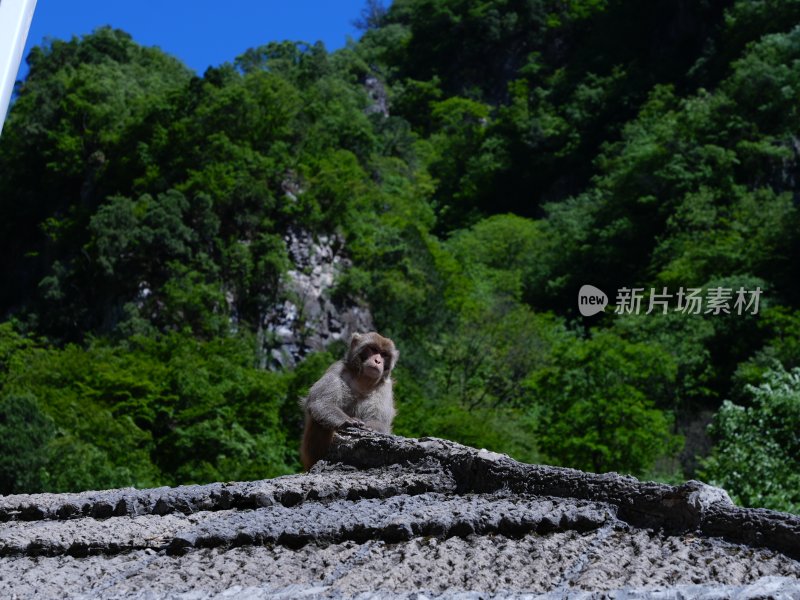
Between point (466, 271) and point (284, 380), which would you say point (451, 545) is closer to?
point (284, 380)

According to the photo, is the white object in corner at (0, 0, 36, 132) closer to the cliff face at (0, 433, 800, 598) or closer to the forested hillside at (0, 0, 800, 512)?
the cliff face at (0, 433, 800, 598)

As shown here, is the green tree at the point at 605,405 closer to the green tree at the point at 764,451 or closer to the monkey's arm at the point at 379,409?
the green tree at the point at 764,451

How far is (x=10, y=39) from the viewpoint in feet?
7.68

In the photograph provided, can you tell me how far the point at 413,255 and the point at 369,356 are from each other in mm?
41743

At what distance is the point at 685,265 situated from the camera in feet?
164

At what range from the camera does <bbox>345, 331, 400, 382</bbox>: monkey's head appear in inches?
354

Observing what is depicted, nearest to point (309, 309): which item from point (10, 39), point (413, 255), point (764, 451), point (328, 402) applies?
point (413, 255)

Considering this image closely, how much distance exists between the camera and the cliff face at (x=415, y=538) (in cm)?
394

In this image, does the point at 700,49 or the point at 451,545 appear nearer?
the point at 451,545

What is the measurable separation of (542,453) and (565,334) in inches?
600

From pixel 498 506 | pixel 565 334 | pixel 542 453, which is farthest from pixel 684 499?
pixel 565 334

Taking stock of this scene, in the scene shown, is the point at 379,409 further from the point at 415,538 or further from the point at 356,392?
the point at 415,538

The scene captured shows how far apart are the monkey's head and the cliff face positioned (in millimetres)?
3111

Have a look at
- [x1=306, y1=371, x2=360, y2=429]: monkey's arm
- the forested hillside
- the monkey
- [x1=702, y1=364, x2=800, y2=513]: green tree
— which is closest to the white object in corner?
[x1=306, y1=371, x2=360, y2=429]: monkey's arm
